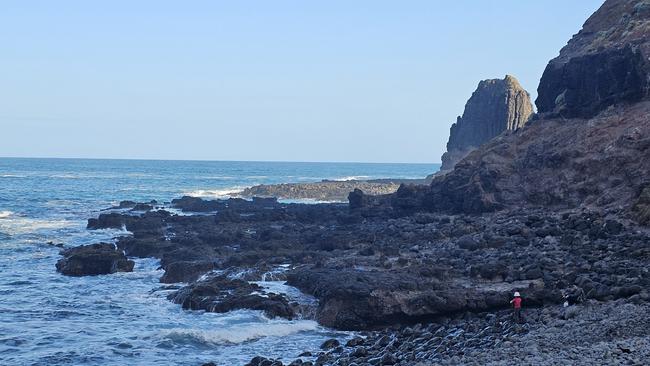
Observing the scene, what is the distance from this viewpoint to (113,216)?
49562 millimetres

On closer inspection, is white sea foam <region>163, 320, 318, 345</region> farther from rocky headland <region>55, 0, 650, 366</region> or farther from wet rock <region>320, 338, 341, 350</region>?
wet rock <region>320, 338, 341, 350</region>

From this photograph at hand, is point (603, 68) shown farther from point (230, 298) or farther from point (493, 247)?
point (230, 298)

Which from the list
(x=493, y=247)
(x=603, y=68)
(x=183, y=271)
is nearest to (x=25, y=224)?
(x=183, y=271)

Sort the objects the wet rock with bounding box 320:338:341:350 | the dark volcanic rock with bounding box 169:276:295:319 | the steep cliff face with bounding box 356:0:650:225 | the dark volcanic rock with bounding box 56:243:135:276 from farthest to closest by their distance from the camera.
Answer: the steep cliff face with bounding box 356:0:650:225 → the dark volcanic rock with bounding box 56:243:135:276 → the dark volcanic rock with bounding box 169:276:295:319 → the wet rock with bounding box 320:338:341:350

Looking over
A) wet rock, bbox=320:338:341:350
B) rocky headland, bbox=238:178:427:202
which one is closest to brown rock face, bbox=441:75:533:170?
rocky headland, bbox=238:178:427:202

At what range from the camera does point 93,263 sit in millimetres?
31781

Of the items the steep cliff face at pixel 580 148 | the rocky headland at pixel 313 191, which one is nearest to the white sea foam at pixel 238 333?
the steep cliff face at pixel 580 148

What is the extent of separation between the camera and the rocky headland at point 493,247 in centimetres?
1848

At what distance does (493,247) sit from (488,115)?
2493 inches

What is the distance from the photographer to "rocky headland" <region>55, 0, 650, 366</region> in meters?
18.5

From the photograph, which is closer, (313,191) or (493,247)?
(493,247)

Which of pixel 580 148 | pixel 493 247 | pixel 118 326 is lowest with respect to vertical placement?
pixel 118 326

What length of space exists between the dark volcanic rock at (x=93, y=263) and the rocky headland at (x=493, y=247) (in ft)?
7.58

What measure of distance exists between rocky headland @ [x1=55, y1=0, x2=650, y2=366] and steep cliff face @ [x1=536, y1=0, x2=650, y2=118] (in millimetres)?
91
